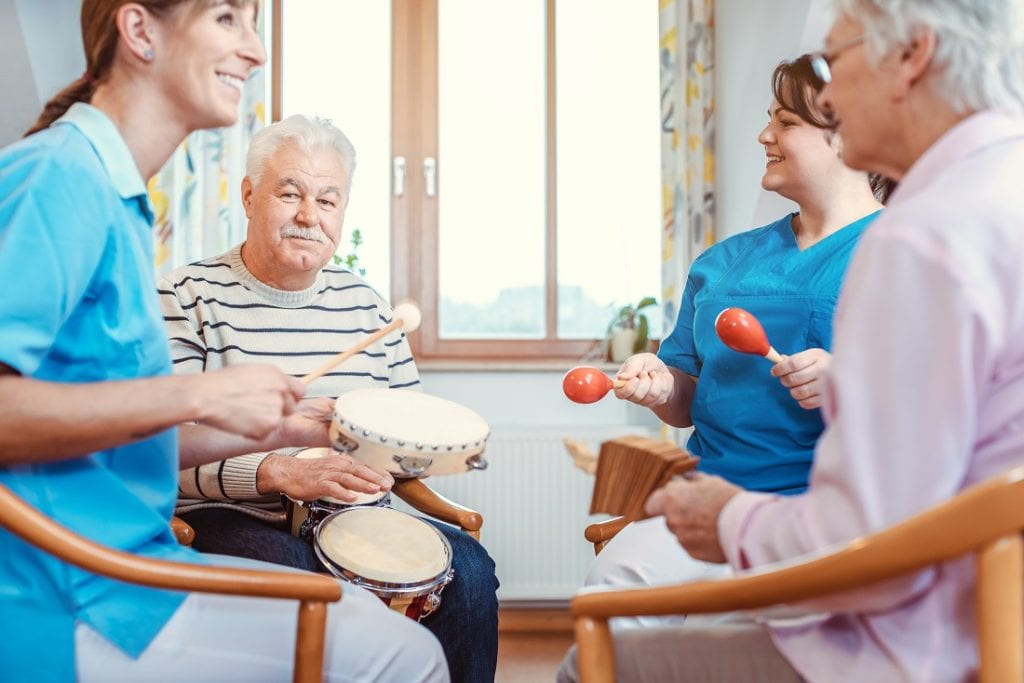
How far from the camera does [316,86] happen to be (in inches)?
158

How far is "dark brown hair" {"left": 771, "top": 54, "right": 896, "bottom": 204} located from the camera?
5.74 feet

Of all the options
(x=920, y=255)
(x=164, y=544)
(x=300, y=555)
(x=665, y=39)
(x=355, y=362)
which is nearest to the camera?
(x=920, y=255)

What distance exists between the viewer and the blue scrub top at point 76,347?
41.4 inches

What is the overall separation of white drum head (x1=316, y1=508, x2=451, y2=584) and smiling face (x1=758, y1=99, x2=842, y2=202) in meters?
0.95

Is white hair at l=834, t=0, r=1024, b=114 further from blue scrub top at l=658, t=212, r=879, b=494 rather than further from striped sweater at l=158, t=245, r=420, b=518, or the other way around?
striped sweater at l=158, t=245, r=420, b=518

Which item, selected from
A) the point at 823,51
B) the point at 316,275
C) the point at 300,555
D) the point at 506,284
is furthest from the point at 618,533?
the point at 506,284

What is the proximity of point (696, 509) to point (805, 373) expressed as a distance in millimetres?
606

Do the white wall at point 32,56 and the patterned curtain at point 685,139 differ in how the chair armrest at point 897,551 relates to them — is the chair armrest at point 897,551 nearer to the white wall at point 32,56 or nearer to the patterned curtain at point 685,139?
the white wall at point 32,56

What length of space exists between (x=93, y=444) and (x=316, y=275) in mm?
1157

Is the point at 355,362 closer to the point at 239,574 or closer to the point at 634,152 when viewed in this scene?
the point at 239,574

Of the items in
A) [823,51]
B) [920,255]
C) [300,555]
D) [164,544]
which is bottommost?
[300,555]

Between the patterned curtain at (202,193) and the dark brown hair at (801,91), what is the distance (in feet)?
7.77

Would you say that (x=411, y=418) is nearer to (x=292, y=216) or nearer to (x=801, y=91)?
(x=292, y=216)

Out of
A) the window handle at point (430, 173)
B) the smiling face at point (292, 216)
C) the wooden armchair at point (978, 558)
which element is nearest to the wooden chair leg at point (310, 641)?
the wooden armchair at point (978, 558)
